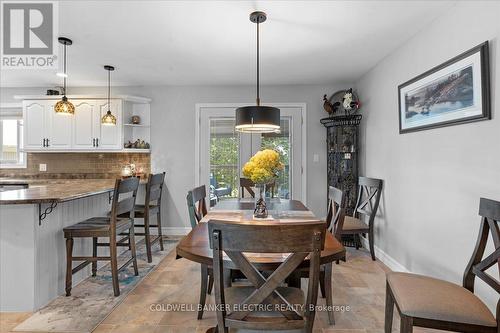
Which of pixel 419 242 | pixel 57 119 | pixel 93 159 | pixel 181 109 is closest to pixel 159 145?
pixel 181 109

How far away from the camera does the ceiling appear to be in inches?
93.0

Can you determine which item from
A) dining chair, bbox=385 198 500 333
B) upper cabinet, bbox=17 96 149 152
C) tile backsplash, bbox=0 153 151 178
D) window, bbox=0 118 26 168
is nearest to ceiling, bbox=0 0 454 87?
Result: upper cabinet, bbox=17 96 149 152

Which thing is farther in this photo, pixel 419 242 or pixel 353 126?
pixel 353 126

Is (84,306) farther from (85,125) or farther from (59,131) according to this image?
(59,131)

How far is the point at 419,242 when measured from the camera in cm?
273

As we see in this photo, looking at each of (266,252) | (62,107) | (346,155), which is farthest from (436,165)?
(62,107)

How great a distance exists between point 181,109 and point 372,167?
3.07 m

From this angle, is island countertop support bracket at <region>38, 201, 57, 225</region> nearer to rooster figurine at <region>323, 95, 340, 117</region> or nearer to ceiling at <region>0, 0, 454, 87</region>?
ceiling at <region>0, 0, 454, 87</region>

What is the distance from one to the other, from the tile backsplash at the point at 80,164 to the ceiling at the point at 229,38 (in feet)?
4.02

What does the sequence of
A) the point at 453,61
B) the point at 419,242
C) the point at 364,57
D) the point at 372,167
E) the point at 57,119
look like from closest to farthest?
1. the point at 453,61
2. the point at 419,242
3. the point at 364,57
4. the point at 372,167
5. the point at 57,119

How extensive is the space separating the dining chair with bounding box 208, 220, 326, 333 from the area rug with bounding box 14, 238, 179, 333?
1.45 m

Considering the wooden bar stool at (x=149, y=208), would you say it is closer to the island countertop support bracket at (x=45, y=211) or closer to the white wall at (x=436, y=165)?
the island countertop support bracket at (x=45, y=211)

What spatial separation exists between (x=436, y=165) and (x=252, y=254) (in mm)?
1965

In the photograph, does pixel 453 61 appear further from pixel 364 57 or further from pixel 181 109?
pixel 181 109
